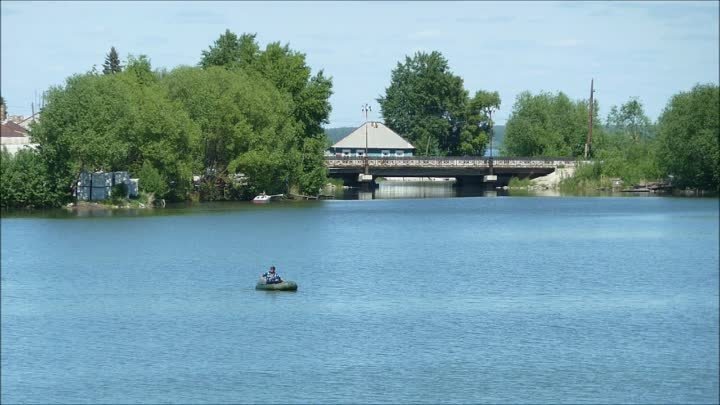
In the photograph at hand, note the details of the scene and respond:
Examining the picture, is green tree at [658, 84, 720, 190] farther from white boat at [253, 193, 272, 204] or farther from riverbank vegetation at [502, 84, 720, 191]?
white boat at [253, 193, 272, 204]

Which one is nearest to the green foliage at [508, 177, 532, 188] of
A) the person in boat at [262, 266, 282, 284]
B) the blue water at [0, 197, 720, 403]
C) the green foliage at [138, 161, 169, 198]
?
the green foliage at [138, 161, 169, 198]

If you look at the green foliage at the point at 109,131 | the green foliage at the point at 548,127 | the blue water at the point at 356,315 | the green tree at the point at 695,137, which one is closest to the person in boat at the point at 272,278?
the blue water at the point at 356,315

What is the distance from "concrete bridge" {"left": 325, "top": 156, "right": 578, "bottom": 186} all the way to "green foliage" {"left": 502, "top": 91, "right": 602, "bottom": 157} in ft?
66.4

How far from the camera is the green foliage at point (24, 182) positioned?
340 feet

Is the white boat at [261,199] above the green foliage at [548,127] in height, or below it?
below

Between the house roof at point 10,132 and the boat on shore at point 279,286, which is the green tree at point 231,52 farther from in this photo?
the boat on shore at point 279,286

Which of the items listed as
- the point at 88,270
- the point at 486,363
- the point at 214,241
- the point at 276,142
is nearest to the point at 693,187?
the point at 276,142

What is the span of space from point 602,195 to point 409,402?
109m

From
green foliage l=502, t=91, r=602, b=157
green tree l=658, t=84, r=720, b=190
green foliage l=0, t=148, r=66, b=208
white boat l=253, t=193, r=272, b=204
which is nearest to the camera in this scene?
green foliage l=0, t=148, r=66, b=208

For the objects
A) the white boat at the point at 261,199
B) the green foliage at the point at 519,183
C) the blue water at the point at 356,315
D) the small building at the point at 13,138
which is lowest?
the blue water at the point at 356,315

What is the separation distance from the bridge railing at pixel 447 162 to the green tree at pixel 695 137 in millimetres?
30444

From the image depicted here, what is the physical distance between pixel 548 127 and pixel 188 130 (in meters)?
86.2

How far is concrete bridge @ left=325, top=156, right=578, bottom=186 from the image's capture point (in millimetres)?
156250

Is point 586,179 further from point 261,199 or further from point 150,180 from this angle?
point 150,180
